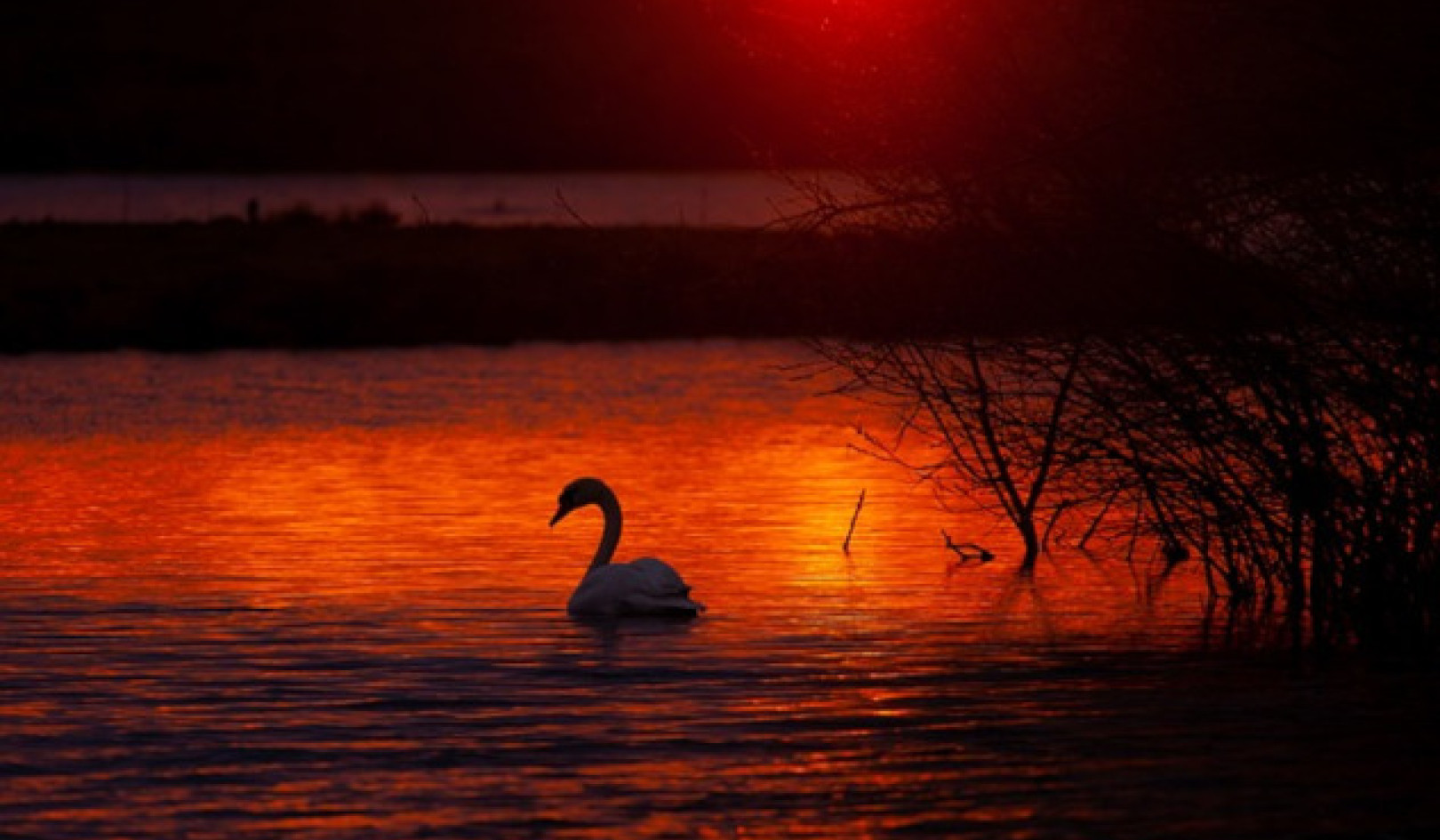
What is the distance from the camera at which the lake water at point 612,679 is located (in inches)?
505

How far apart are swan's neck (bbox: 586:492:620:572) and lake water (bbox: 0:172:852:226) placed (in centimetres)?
4166

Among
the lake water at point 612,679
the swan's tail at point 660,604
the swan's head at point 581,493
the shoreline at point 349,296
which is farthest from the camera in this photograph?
the shoreline at point 349,296

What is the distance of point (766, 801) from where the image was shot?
42.2 feet

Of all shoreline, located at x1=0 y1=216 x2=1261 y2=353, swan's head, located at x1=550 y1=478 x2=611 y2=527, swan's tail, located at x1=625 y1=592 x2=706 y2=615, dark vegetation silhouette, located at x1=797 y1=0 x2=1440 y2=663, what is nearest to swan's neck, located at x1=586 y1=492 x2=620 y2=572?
swan's head, located at x1=550 y1=478 x2=611 y2=527

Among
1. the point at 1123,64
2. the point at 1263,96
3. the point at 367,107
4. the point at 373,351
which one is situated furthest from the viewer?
the point at 367,107

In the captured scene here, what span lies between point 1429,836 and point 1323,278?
3.47 m

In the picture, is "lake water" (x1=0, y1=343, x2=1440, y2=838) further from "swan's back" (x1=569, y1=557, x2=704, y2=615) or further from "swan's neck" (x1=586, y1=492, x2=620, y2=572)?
"swan's neck" (x1=586, y1=492, x2=620, y2=572)

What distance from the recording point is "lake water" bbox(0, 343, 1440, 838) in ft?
42.1

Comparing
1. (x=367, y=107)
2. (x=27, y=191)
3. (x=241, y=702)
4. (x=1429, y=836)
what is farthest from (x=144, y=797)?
(x=367, y=107)

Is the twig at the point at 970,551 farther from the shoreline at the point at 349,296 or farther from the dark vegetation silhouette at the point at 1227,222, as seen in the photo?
Result: the shoreline at the point at 349,296

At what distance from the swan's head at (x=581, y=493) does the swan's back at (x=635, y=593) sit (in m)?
1.78

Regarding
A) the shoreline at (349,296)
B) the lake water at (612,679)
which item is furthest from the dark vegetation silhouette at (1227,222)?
the shoreline at (349,296)

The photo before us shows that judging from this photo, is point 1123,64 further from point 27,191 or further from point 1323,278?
point 27,191

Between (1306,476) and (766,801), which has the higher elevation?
(1306,476)
